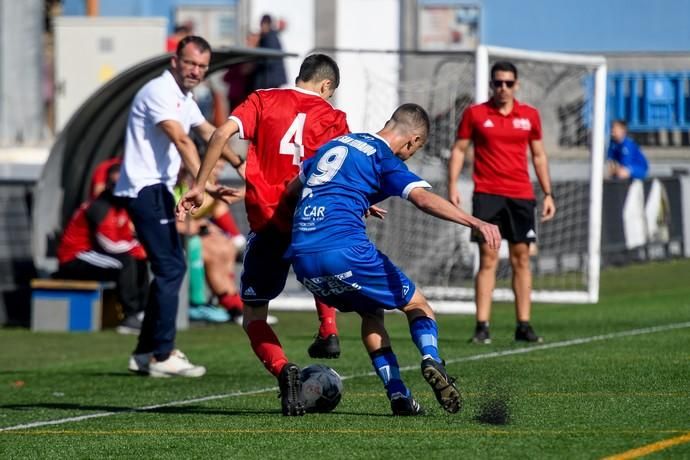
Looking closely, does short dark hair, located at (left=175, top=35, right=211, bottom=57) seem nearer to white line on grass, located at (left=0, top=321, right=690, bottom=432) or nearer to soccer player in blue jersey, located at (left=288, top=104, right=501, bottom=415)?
white line on grass, located at (left=0, top=321, right=690, bottom=432)

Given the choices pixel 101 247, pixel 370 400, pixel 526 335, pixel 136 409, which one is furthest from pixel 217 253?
pixel 370 400

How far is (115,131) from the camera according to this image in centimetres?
1755

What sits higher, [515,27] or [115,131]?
[515,27]

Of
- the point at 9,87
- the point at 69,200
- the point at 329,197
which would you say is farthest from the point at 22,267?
the point at 329,197

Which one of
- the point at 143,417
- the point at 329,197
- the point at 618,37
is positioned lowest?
the point at 143,417

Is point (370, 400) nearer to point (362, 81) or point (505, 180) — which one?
point (505, 180)

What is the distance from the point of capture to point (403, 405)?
820 centimetres

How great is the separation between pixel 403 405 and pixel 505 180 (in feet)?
15.7

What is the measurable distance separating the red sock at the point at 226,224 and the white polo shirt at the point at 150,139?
560 centimetres

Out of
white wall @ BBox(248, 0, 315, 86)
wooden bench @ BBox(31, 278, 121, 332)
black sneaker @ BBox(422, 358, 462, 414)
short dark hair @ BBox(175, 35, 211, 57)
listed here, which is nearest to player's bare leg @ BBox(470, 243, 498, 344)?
short dark hair @ BBox(175, 35, 211, 57)

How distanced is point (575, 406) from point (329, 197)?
173 centimetres

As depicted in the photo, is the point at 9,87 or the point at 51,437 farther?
the point at 9,87

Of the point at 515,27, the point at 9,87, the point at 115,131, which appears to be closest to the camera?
the point at 115,131

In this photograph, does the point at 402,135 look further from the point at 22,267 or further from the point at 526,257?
the point at 22,267
